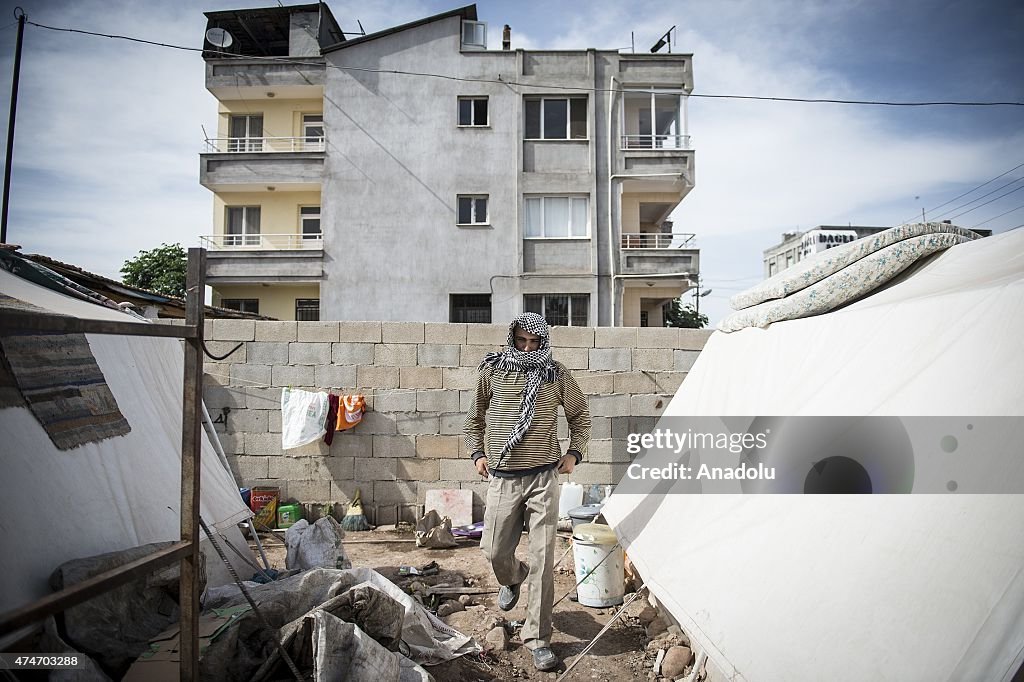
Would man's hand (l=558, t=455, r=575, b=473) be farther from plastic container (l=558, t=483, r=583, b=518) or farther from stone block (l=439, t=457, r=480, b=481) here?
stone block (l=439, t=457, r=480, b=481)

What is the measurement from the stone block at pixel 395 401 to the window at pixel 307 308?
986 centimetres

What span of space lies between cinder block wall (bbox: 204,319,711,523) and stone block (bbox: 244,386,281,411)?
0.01 m

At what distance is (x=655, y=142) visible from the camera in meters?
14.8

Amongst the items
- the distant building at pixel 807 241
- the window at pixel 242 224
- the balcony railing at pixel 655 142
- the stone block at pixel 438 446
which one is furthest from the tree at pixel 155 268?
the distant building at pixel 807 241

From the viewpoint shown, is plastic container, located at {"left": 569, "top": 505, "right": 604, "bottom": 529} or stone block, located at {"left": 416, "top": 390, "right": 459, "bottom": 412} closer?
plastic container, located at {"left": 569, "top": 505, "right": 604, "bottom": 529}

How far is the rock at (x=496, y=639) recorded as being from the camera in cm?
349

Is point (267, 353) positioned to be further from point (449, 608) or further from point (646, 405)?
point (646, 405)

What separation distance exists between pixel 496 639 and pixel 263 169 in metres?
14.0

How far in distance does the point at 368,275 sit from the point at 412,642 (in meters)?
11.8

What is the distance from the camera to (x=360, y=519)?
589 centimetres

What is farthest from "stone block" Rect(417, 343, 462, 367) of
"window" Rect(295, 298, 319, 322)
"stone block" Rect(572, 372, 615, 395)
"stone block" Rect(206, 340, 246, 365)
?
"window" Rect(295, 298, 319, 322)

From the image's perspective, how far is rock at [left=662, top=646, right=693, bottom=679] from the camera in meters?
3.15

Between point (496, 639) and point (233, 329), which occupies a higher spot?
point (233, 329)

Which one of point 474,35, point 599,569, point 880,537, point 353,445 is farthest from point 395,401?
point 474,35
